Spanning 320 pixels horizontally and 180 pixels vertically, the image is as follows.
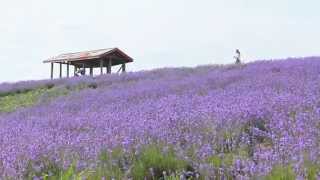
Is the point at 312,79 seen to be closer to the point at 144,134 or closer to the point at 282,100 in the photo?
the point at 282,100

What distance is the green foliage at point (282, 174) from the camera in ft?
10.3

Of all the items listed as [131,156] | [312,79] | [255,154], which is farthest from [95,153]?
[312,79]

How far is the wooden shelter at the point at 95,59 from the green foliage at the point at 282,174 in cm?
2182

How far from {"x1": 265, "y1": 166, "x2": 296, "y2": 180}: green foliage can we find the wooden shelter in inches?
859

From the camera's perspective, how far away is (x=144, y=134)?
180 inches

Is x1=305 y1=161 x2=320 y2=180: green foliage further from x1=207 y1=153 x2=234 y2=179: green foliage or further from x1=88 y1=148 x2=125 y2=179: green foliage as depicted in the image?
x1=88 y1=148 x2=125 y2=179: green foliage

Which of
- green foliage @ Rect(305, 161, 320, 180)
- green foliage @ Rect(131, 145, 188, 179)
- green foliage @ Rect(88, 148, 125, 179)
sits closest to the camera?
green foliage @ Rect(305, 161, 320, 180)

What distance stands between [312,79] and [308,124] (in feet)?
10.1

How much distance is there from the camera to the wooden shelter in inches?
1011

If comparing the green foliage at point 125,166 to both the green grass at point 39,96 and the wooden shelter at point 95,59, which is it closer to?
the green grass at point 39,96

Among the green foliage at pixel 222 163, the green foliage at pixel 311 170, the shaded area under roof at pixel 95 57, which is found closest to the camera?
the green foliage at pixel 311 170

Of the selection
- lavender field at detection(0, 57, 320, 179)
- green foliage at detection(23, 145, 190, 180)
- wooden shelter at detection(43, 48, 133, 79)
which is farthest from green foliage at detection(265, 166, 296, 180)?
wooden shelter at detection(43, 48, 133, 79)

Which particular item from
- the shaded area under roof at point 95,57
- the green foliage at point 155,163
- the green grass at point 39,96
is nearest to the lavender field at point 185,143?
the green foliage at point 155,163

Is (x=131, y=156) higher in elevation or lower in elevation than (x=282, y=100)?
lower
